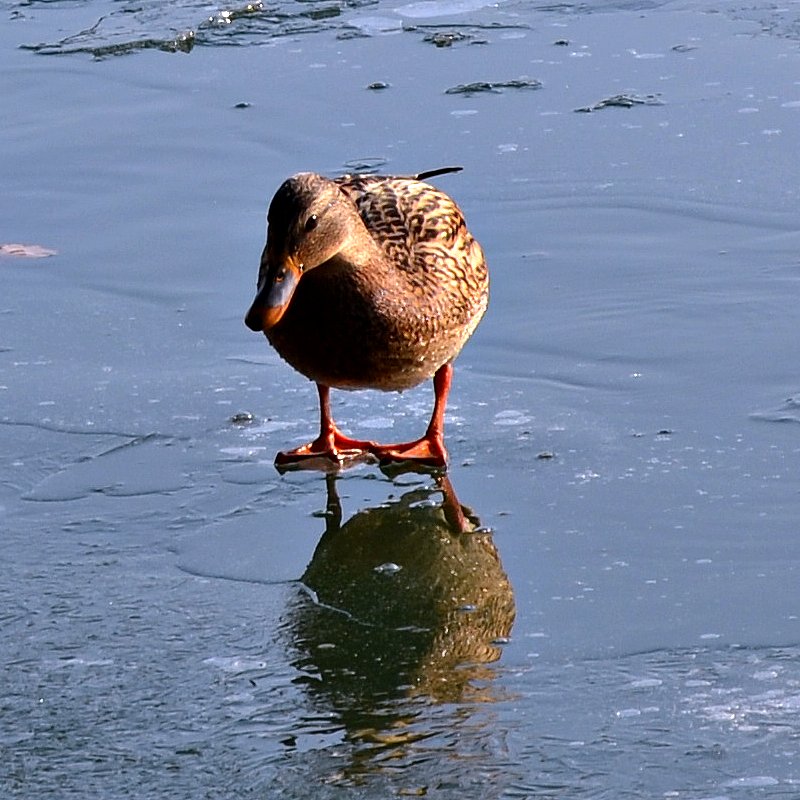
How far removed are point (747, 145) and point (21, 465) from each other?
336cm

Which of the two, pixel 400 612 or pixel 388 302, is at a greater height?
pixel 388 302

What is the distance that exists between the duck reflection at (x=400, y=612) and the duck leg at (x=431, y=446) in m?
0.11

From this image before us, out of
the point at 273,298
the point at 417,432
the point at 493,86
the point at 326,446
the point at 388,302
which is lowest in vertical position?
the point at 417,432

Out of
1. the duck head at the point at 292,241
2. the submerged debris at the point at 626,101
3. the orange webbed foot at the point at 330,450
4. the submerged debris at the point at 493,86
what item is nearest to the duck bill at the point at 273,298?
the duck head at the point at 292,241

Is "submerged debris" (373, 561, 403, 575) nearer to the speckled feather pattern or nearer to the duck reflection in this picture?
the duck reflection

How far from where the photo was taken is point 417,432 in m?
4.86

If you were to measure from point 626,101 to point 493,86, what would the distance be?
63cm

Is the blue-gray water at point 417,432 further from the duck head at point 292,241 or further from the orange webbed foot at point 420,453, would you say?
the duck head at point 292,241

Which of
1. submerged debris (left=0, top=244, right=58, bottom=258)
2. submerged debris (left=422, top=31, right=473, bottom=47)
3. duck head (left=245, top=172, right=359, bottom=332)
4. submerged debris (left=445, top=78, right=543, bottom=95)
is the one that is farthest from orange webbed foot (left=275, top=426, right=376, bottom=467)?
submerged debris (left=422, top=31, right=473, bottom=47)

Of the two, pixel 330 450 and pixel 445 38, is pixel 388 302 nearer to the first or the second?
pixel 330 450

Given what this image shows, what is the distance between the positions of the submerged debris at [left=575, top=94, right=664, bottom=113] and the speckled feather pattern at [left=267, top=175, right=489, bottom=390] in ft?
7.94

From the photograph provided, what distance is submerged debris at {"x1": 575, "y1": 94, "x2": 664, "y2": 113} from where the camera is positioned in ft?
23.6

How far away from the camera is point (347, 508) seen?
14.0 feet

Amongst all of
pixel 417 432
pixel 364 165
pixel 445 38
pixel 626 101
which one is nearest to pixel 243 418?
pixel 417 432
